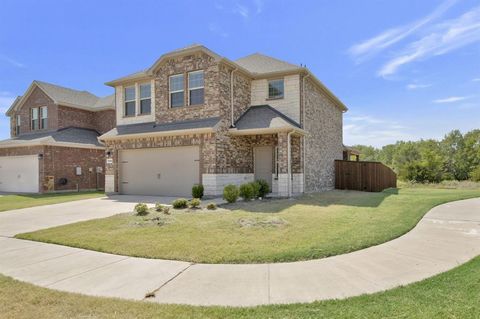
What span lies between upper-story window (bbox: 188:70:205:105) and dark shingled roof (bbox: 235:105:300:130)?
7.79ft

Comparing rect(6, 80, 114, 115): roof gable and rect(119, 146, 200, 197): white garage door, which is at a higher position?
rect(6, 80, 114, 115): roof gable

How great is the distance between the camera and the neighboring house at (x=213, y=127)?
14.3 m

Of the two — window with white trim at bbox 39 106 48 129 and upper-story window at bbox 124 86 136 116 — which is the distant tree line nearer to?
upper-story window at bbox 124 86 136 116

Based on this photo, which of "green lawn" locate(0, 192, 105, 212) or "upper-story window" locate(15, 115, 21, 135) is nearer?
"green lawn" locate(0, 192, 105, 212)

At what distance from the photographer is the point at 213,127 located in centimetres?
1363

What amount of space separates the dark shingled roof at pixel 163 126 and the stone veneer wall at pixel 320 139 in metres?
5.54

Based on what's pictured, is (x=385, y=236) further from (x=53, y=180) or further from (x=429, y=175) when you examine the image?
(x=429, y=175)

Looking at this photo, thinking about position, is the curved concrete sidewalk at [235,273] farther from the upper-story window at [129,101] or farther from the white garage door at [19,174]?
A: the white garage door at [19,174]

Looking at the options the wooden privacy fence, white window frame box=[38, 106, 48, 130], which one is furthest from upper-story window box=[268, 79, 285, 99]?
white window frame box=[38, 106, 48, 130]

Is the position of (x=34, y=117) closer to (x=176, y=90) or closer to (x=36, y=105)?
(x=36, y=105)

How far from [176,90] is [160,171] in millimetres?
4535

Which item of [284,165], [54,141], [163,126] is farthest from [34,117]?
[284,165]

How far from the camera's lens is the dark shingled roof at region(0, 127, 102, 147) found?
2008 cm

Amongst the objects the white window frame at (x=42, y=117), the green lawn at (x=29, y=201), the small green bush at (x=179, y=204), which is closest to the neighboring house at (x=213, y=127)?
the green lawn at (x=29, y=201)
